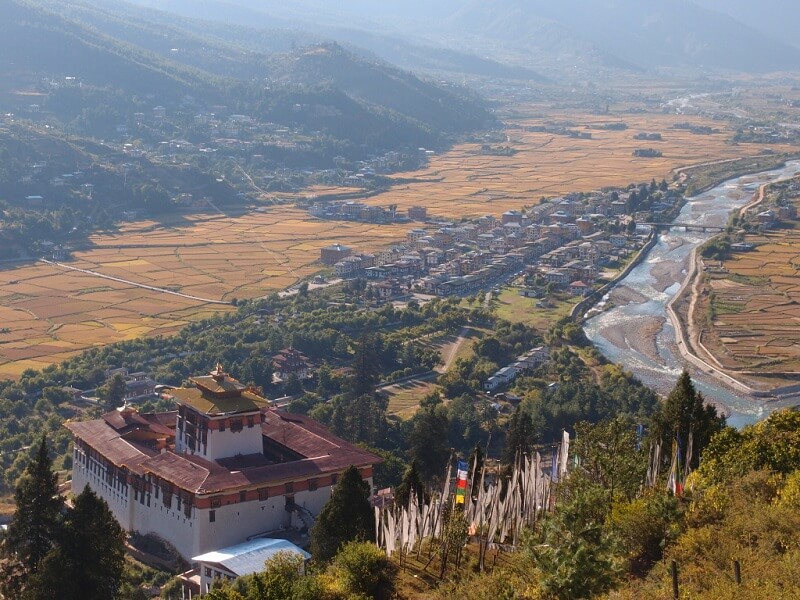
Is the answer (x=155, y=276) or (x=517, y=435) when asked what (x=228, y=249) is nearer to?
(x=155, y=276)

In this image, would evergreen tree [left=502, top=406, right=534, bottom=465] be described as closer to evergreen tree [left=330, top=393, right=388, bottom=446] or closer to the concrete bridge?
evergreen tree [left=330, top=393, right=388, bottom=446]


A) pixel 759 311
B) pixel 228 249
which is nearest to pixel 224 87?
pixel 228 249

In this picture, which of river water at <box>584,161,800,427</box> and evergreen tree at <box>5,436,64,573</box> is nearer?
evergreen tree at <box>5,436,64,573</box>

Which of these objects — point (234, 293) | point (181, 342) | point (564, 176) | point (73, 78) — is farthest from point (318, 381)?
point (73, 78)

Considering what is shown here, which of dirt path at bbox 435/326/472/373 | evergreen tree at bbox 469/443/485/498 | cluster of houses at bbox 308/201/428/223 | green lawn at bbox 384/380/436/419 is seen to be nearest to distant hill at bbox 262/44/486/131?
cluster of houses at bbox 308/201/428/223

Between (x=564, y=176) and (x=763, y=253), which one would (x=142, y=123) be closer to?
(x=564, y=176)
